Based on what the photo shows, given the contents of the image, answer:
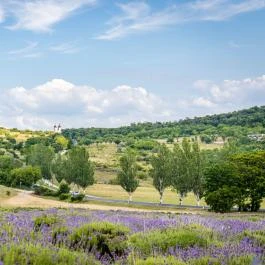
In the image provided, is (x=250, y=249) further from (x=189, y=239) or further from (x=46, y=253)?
(x=46, y=253)

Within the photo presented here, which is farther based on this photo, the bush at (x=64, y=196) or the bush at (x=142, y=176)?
the bush at (x=142, y=176)

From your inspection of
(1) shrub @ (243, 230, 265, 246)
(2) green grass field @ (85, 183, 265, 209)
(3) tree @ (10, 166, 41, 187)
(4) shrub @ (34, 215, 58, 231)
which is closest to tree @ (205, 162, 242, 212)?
(2) green grass field @ (85, 183, 265, 209)

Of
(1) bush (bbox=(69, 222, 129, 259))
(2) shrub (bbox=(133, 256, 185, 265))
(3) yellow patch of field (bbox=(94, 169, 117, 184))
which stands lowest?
(3) yellow patch of field (bbox=(94, 169, 117, 184))

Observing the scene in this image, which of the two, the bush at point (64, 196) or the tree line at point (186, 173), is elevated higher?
the tree line at point (186, 173)

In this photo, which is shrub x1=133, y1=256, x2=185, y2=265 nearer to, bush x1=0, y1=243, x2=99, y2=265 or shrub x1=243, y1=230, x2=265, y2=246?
bush x1=0, y1=243, x2=99, y2=265

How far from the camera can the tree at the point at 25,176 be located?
12975 centimetres

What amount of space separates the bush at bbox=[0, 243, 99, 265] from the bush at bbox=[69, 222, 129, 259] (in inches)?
42.3

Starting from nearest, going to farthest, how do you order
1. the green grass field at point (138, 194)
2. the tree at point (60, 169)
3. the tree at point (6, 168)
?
the green grass field at point (138, 194)
the tree at point (60, 169)
the tree at point (6, 168)

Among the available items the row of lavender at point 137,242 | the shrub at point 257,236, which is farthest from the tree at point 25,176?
the shrub at point 257,236

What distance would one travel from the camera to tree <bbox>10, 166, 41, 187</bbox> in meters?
130

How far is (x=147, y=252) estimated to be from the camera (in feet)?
24.8

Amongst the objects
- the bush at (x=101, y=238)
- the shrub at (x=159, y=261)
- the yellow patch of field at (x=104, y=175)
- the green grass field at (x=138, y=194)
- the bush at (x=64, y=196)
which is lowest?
the green grass field at (x=138, y=194)

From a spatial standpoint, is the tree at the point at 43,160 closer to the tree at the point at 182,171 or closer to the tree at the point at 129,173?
the tree at the point at 129,173

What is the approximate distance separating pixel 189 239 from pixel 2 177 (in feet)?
453
